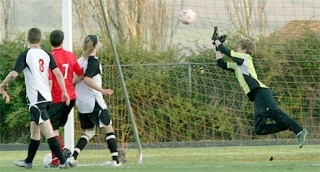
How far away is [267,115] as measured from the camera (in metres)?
13.5

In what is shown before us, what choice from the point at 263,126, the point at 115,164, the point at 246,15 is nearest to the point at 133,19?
the point at 246,15

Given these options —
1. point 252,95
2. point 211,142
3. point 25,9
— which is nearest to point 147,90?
point 211,142

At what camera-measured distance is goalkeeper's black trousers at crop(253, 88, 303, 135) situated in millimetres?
13414

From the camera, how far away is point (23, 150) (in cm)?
2016

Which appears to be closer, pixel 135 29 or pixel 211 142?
pixel 211 142

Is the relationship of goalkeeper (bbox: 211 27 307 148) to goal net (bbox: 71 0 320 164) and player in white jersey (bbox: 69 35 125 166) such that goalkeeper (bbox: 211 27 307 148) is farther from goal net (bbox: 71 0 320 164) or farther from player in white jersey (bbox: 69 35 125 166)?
goal net (bbox: 71 0 320 164)

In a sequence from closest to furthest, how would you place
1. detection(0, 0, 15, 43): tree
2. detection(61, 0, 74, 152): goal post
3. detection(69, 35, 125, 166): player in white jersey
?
detection(69, 35, 125, 166): player in white jersey < detection(61, 0, 74, 152): goal post < detection(0, 0, 15, 43): tree

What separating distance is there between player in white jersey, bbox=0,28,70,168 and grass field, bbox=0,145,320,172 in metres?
0.36

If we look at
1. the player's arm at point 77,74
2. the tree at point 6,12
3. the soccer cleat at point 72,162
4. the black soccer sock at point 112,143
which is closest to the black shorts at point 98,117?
the black soccer sock at point 112,143

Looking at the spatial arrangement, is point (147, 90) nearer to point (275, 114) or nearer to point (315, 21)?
point (315, 21)

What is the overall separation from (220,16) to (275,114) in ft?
10.9

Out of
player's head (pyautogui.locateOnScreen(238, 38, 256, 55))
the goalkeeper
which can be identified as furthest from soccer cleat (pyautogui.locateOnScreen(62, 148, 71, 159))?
player's head (pyautogui.locateOnScreen(238, 38, 256, 55))

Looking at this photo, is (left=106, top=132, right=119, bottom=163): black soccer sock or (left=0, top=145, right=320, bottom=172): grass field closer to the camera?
(left=0, top=145, right=320, bottom=172): grass field

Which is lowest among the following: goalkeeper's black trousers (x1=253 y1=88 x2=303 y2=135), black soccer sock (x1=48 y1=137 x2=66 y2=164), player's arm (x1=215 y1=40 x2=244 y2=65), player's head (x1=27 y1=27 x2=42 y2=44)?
black soccer sock (x1=48 y1=137 x2=66 y2=164)
